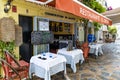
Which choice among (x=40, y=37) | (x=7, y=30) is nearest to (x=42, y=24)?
(x=40, y=37)

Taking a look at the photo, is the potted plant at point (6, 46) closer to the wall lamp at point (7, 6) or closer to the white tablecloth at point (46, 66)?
the white tablecloth at point (46, 66)

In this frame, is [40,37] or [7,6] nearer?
[7,6]

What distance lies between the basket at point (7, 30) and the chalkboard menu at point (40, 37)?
1622 mm

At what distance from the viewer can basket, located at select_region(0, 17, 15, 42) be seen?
5432 millimetres

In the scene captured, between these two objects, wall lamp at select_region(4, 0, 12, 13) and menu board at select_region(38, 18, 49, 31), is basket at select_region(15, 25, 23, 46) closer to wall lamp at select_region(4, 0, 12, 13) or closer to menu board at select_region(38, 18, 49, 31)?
wall lamp at select_region(4, 0, 12, 13)

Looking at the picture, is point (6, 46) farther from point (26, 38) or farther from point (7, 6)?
point (26, 38)

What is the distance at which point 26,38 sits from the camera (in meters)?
7.35

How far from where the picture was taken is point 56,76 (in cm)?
608

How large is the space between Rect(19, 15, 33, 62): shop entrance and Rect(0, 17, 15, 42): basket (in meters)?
1.28

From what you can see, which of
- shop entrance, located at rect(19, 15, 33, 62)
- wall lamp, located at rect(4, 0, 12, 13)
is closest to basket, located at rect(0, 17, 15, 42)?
wall lamp, located at rect(4, 0, 12, 13)

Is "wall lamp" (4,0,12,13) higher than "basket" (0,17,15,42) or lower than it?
higher

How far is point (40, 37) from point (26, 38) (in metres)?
0.73

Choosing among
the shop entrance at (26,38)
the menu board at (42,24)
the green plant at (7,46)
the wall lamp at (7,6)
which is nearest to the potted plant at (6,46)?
the green plant at (7,46)

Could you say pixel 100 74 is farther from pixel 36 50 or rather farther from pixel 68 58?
pixel 36 50
